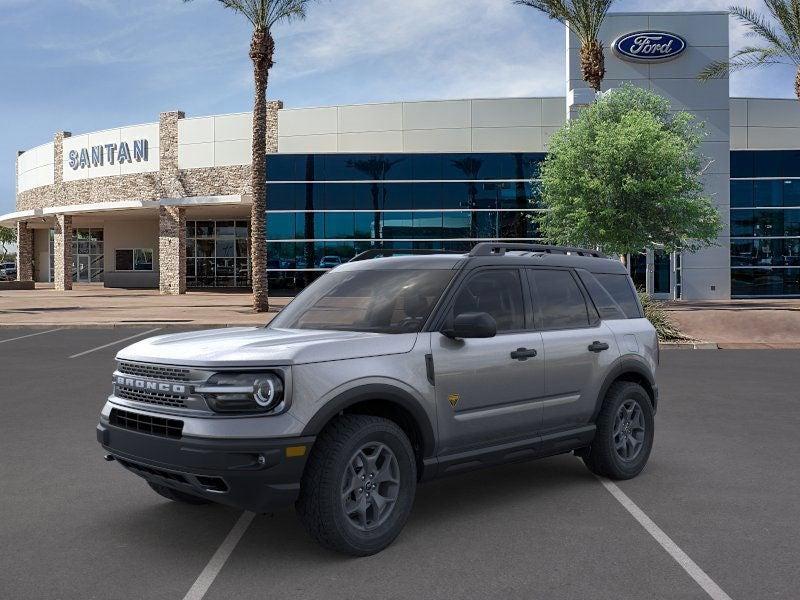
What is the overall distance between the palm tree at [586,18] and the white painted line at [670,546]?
25.9 metres

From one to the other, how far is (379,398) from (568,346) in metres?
1.88

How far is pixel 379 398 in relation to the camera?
4633mm

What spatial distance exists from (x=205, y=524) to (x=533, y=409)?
236cm

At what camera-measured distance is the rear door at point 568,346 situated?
5.75 meters

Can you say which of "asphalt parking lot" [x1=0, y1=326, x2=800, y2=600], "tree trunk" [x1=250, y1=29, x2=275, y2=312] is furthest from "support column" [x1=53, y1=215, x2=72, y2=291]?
"asphalt parking lot" [x1=0, y1=326, x2=800, y2=600]

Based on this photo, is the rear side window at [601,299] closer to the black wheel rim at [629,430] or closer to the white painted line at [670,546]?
the black wheel rim at [629,430]

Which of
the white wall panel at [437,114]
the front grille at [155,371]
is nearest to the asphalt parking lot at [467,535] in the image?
the front grille at [155,371]

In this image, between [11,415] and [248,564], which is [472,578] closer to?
[248,564]

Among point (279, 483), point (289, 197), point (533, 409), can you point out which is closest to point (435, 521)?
point (533, 409)

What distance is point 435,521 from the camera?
5.27 metres

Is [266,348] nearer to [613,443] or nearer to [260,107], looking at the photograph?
[613,443]

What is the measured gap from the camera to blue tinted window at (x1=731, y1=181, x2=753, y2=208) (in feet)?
121

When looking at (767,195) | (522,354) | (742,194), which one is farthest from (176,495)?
(767,195)

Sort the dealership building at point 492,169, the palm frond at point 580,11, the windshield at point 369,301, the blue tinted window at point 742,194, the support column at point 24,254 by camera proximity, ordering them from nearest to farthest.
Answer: the windshield at point 369,301, the palm frond at point 580,11, the dealership building at point 492,169, the blue tinted window at point 742,194, the support column at point 24,254
